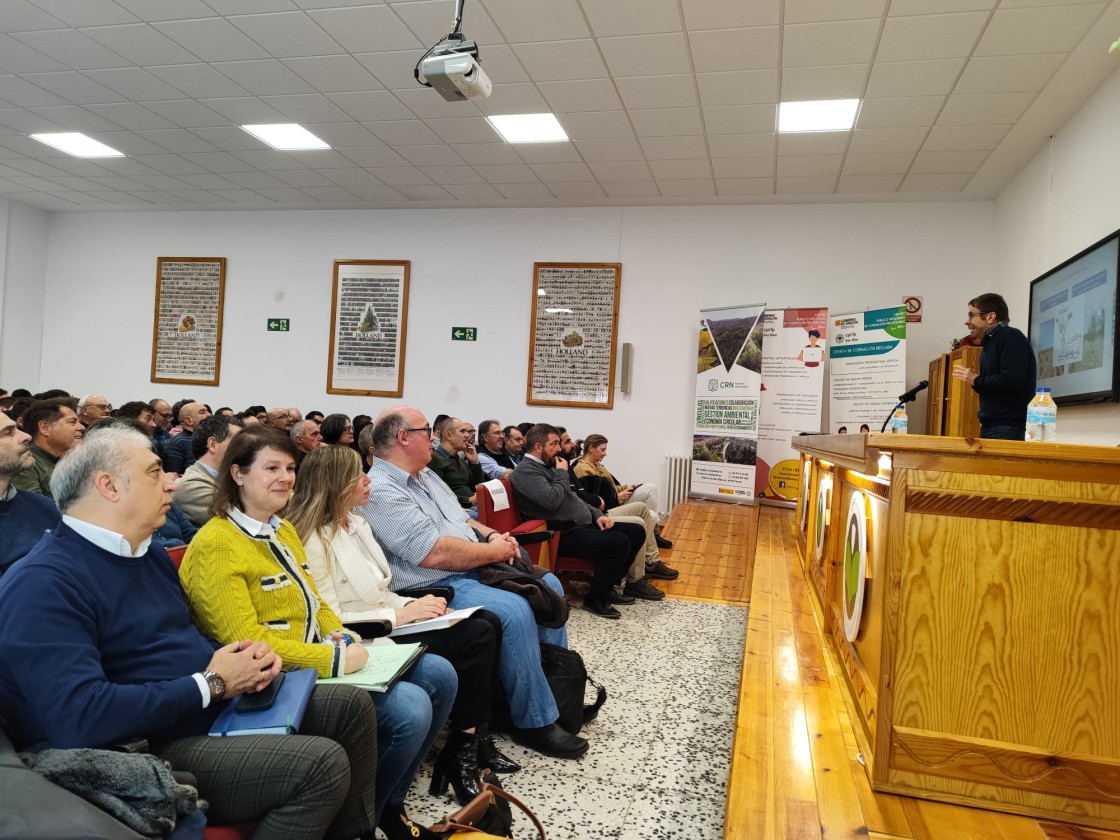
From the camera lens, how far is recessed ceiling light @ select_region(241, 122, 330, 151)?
609 centimetres

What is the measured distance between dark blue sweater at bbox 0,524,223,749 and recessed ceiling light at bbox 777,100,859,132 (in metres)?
5.11

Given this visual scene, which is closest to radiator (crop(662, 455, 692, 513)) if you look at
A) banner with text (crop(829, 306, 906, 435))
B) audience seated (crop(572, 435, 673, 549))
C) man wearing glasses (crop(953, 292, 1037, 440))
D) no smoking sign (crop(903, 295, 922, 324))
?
audience seated (crop(572, 435, 673, 549))

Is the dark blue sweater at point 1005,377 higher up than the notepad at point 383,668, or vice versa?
the dark blue sweater at point 1005,377

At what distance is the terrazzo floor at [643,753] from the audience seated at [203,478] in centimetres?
140

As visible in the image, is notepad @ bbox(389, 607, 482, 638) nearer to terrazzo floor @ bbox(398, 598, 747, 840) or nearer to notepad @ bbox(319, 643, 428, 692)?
notepad @ bbox(319, 643, 428, 692)

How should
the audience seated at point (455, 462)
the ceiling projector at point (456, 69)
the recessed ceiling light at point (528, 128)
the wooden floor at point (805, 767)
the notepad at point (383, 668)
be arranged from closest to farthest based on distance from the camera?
the wooden floor at point (805, 767) < the notepad at point (383, 668) < the ceiling projector at point (456, 69) < the audience seated at point (455, 462) < the recessed ceiling light at point (528, 128)

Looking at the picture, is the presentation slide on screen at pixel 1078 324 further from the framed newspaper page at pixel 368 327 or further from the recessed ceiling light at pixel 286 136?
the framed newspaper page at pixel 368 327

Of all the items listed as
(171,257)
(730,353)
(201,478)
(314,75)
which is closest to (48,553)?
(201,478)

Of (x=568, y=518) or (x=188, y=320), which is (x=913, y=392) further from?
Answer: (x=188, y=320)

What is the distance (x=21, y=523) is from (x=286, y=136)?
5.31 meters

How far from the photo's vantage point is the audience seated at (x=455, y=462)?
473 centimetres

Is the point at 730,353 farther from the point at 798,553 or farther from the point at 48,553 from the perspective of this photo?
the point at 48,553

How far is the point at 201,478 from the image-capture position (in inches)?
111

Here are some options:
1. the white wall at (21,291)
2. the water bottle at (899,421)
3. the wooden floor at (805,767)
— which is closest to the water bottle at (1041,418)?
the wooden floor at (805,767)
